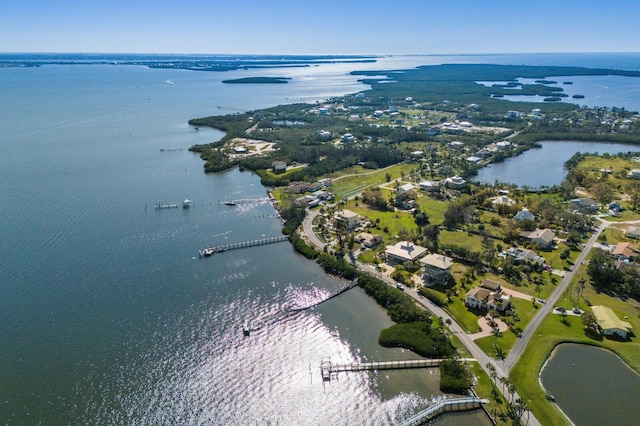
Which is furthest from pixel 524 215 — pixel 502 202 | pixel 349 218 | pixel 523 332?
pixel 523 332

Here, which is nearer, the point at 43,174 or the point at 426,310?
the point at 426,310

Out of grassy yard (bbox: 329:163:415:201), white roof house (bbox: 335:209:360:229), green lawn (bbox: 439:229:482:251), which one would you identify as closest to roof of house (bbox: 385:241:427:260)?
green lawn (bbox: 439:229:482:251)

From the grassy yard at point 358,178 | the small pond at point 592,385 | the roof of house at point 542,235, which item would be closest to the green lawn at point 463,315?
the small pond at point 592,385

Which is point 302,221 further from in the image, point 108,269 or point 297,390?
point 297,390

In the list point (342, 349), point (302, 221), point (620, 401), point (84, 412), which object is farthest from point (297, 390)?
point (302, 221)

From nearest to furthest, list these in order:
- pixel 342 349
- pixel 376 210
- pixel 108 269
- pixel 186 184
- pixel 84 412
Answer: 1. pixel 84 412
2. pixel 342 349
3. pixel 108 269
4. pixel 376 210
5. pixel 186 184

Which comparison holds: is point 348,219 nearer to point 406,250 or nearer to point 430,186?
point 406,250

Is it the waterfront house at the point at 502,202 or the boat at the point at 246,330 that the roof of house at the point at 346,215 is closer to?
the waterfront house at the point at 502,202

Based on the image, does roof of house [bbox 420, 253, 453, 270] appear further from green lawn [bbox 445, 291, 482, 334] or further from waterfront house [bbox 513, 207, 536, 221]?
waterfront house [bbox 513, 207, 536, 221]
